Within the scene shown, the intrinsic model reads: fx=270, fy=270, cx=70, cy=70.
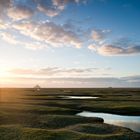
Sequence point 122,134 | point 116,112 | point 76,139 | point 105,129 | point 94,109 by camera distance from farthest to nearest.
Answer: point 94,109 < point 116,112 < point 105,129 < point 122,134 < point 76,139

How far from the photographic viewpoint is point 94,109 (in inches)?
2429

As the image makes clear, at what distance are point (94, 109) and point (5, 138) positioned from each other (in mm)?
36535

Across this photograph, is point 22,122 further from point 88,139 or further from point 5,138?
point 88,139

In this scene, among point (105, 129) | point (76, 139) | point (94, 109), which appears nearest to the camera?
point (76, 139)

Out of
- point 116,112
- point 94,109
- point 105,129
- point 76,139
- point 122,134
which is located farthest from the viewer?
point 94,109

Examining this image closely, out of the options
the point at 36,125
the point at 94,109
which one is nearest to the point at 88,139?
the point at 36,125

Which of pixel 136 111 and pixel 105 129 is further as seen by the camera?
pixel 136 111

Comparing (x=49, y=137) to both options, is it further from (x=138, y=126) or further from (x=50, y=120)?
Answer: (x=138, y=126)

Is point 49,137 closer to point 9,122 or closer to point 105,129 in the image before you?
point 105,129

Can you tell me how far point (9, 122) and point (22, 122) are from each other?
5.78 feet

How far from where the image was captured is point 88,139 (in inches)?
1053

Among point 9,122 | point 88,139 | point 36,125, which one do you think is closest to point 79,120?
point 36,125

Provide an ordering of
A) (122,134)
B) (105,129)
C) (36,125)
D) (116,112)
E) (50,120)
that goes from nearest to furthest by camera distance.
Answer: (122,134), (105,129), (36,125), (50,120), (116,112)

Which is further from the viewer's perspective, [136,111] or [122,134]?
[136,111]
